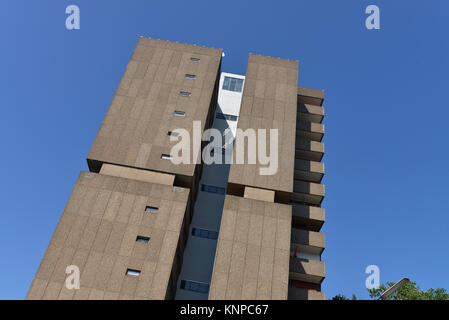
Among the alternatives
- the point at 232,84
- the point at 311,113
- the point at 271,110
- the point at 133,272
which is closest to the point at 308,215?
the point at 271,110

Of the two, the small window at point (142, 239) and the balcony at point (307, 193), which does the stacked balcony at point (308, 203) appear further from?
the small window at point (142, 239)

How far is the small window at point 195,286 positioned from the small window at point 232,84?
28.1 metres

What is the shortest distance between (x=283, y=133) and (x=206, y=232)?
1260 cm

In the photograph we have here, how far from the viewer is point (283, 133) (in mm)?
39156

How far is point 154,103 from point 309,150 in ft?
58.7

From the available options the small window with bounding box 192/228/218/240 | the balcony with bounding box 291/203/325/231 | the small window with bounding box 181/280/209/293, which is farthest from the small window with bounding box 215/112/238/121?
the small window with bounding box 181/280/209/293

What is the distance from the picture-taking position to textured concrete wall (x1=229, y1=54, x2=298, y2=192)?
35.8 m

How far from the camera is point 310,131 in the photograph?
4647 centimetres

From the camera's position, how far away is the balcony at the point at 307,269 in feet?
Result: 109
